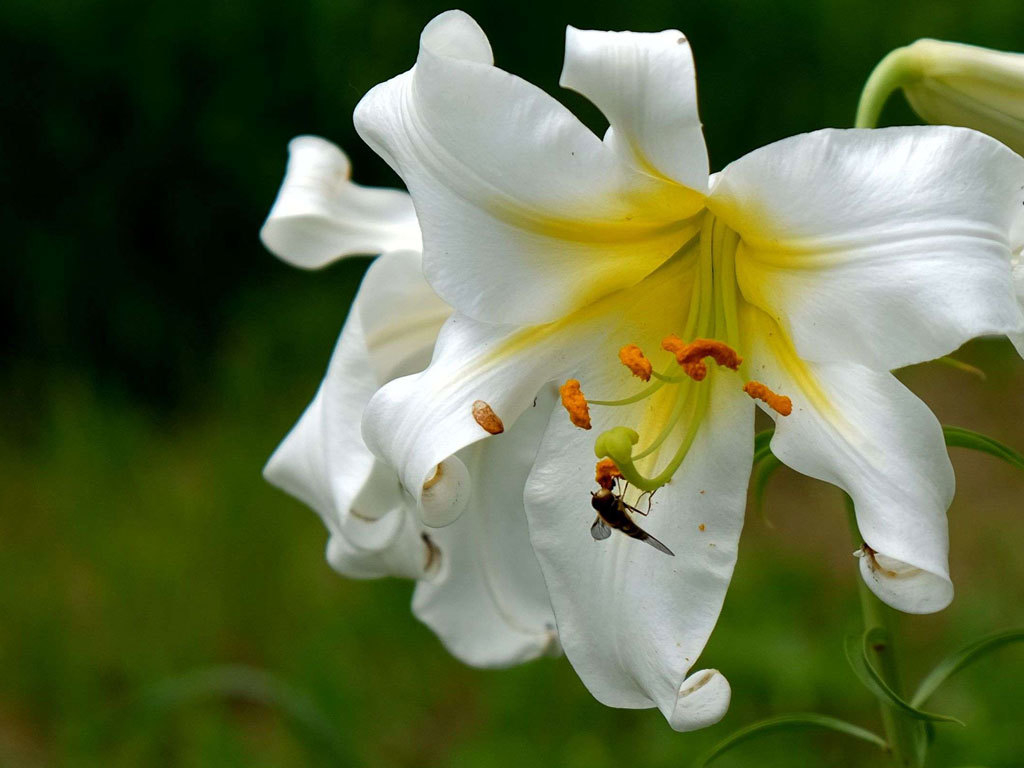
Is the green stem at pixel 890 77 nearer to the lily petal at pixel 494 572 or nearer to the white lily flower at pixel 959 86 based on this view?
the white lily flower at pixel 959 86

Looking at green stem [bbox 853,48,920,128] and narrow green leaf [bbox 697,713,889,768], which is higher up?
green stem [bbox 853,48,920,128]

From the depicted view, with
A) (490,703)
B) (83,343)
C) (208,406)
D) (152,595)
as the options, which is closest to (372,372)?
(490,703)

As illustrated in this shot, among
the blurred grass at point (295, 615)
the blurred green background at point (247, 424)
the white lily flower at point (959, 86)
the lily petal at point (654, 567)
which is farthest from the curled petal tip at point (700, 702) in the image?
the blurred green background at point (247, 424)

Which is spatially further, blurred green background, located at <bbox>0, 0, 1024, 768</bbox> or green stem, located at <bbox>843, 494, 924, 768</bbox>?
blurred green background, located at <bbox>0, 0, 1024, 768</bbox>

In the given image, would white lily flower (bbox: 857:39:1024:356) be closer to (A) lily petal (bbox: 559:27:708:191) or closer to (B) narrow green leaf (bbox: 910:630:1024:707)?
(A) lily petal (bbox: 559:27:708:191)

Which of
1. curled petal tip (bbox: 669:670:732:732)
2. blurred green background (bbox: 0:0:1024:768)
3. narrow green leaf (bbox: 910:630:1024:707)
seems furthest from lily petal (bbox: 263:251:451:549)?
blurred green background (bbox: 0:0:1024:768)

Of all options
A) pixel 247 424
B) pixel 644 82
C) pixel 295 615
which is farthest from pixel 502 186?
pixel 247 424

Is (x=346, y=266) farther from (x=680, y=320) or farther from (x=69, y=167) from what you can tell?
(x=680, y=320)
